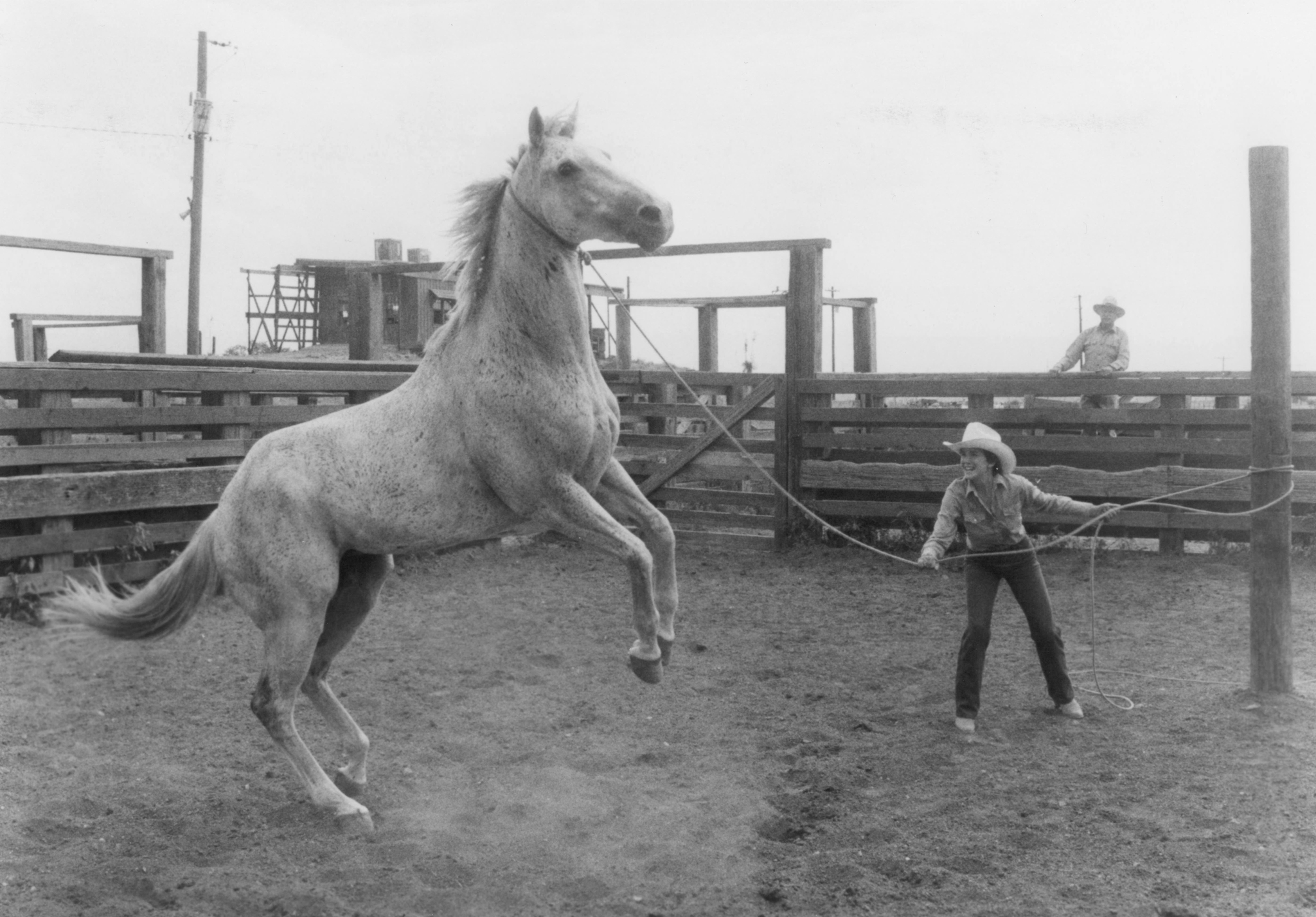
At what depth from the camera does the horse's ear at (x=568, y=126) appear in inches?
147

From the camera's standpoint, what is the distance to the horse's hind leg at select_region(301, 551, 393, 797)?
4.25 meters

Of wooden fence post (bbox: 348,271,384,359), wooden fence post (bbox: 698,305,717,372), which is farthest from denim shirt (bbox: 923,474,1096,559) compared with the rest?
wooden fence post (bbox: 348,271,384,359)

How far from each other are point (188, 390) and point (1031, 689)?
19.1 ft

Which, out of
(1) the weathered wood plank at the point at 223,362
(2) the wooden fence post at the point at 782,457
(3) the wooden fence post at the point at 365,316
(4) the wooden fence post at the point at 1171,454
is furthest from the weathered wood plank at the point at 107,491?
(4) the wooden fence post at the point at 1171,454

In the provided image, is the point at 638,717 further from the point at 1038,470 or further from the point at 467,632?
the point at 1038,470

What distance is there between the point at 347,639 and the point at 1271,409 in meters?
4.37

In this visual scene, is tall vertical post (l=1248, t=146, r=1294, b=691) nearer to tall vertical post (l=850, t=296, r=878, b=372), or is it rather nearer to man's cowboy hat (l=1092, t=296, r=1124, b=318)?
man's cowboy hat (l=1092, t=296, r=1124, b=318)

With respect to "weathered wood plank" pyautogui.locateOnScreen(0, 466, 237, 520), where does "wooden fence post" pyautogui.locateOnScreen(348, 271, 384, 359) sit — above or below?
above

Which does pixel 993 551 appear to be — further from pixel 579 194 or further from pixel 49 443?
pixel 49 443

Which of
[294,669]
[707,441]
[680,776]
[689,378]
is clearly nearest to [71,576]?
[294,669]

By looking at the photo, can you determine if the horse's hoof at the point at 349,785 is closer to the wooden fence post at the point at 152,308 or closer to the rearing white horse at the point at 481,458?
the rearing white horse at the point at 481,458

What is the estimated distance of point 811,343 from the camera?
408 inches

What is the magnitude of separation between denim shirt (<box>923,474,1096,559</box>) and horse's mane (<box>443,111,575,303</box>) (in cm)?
246

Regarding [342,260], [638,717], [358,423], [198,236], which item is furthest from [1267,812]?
[342,260]
